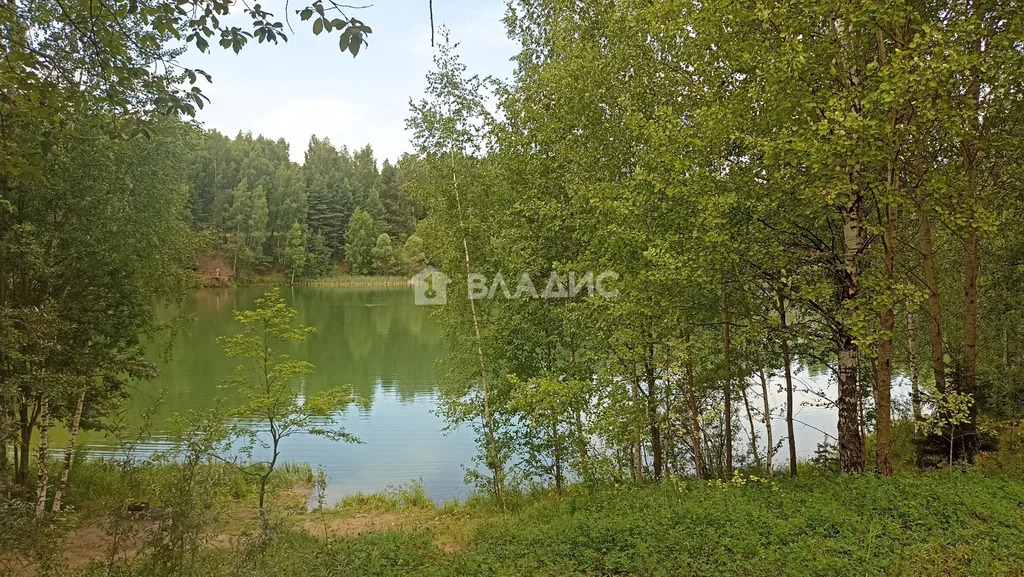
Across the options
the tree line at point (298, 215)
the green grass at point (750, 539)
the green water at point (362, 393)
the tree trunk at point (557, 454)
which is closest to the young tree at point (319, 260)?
the tree line at point (298, 215)

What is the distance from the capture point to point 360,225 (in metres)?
62.1

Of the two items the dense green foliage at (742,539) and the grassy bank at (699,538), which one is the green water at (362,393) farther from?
the dense green foliage at (742,539)

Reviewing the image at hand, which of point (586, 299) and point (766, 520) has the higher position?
point (586, 299)

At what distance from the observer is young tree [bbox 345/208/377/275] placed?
61531 millimetres

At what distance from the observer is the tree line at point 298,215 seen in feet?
189

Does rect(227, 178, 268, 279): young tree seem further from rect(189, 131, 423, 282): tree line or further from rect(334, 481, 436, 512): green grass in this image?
rect(334, 481, 436, 512): green grass

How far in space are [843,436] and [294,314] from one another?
8218 millimetres

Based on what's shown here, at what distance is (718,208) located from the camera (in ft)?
21.1

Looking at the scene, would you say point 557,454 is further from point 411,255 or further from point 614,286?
point 411,255

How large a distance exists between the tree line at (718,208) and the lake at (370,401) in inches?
116

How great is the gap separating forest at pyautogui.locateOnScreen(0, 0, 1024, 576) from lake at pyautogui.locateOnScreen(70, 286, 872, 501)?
40.3 inches

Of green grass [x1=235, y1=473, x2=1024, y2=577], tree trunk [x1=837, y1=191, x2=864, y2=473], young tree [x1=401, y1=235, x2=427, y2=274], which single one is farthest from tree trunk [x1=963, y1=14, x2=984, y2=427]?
young tree [x1=401, y1=235, x2=427, y2=274]

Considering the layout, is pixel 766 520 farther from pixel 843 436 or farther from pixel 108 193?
pixel 108 193

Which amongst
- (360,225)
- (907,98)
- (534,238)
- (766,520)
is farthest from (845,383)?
(360,225)
